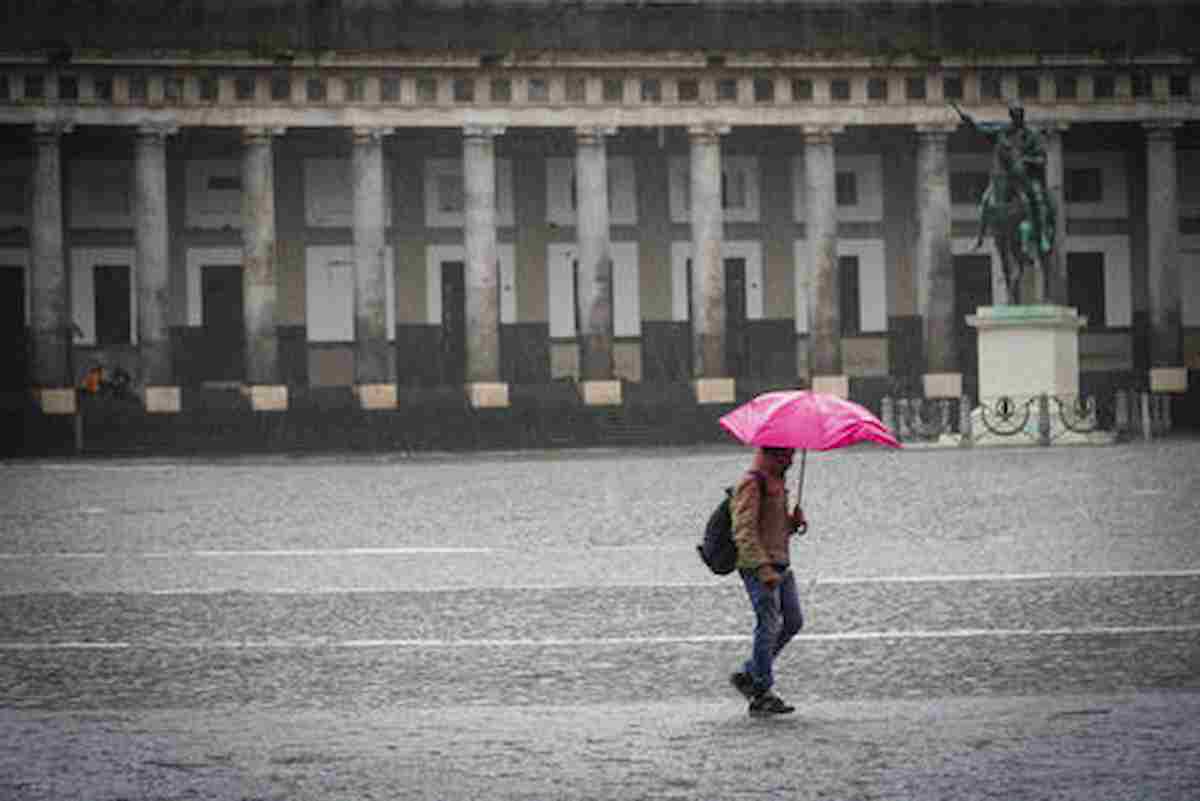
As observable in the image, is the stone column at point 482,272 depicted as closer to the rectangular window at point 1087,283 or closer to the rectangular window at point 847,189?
the rectangular window at point 847,189

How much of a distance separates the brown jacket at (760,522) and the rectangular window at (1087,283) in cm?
4818

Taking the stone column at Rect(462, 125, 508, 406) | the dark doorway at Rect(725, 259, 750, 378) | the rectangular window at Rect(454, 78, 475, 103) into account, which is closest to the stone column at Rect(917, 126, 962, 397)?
the dark doorway at Rect(725, 259, 750, 378)

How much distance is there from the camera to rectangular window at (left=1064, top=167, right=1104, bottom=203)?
57281 mm

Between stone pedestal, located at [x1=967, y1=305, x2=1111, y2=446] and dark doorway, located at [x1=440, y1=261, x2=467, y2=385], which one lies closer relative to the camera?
stone pedestal, located at [x1=967, y1=305, x2=1111, y2=446]

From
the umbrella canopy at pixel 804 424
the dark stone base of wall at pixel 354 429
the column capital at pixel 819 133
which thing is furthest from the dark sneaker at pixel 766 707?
the column capital at pixel 819 133

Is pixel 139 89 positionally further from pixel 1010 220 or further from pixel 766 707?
pixel 766 707

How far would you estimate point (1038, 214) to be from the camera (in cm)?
3784

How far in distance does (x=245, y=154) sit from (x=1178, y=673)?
135 feet

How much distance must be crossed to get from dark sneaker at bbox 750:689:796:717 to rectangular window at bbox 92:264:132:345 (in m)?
45.8

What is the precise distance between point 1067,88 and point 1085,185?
16.2ft

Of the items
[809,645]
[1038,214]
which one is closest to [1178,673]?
[809,645]

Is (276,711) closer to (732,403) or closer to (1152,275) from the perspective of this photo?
(732,403)

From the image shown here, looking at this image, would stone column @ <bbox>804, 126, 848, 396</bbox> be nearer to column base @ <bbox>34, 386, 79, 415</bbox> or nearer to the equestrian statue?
the equestrian statue

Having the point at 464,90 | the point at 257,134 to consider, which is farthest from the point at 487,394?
the point at 257,134
